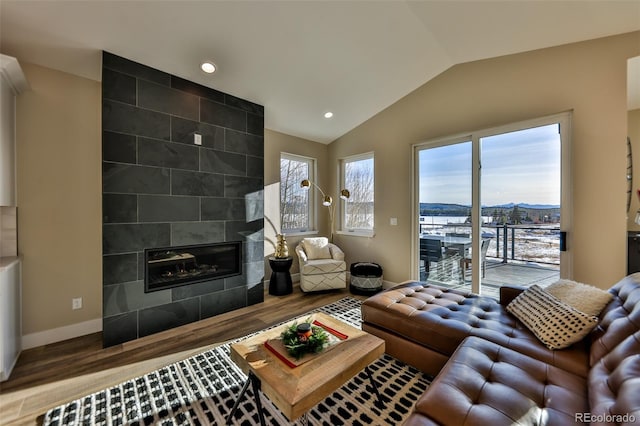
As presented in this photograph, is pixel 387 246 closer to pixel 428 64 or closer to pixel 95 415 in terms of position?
pixel 428 64

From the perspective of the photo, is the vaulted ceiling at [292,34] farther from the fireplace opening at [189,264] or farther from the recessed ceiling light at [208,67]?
the fireplace opening at [189,264]

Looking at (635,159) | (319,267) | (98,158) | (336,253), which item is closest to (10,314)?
(98,158)

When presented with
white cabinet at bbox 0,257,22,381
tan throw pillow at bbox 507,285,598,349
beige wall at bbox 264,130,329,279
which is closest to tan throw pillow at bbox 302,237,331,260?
beige wall at bbox 264,130,329,279

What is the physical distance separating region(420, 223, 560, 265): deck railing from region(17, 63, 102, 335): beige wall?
4558 millimetres

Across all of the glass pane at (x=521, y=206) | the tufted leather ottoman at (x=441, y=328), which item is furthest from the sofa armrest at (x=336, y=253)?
the glass pane at (x=521, y=206)

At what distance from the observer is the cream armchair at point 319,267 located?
13.0 feet

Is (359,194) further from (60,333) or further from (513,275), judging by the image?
(60,333)

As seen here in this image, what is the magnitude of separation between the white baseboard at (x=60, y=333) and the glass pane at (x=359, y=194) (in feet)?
12.7

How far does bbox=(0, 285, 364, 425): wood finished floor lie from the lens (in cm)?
183

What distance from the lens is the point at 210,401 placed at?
179 cm

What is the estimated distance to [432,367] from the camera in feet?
6.44

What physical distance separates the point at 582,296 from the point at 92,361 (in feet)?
13.0

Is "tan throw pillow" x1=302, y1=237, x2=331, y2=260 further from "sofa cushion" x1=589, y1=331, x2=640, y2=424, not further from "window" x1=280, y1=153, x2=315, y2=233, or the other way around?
"sofa cushion" x1=589, y1=331, x2=640, y2=424

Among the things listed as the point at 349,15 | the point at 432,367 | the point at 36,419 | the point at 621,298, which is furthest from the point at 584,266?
the point at 36,419
